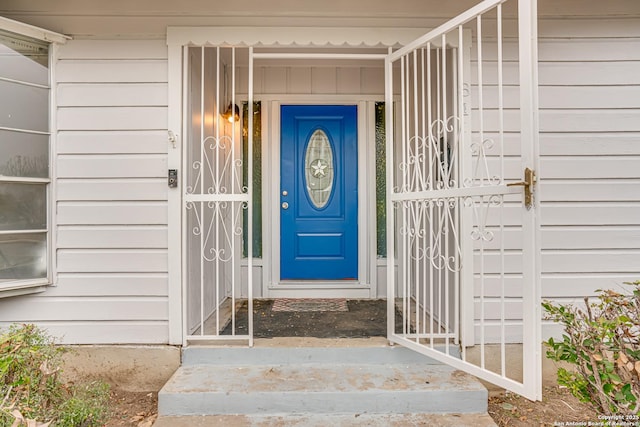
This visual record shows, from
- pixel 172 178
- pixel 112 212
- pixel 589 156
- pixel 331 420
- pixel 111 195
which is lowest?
pixel 331 420

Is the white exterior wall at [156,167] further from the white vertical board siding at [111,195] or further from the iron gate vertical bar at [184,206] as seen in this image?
the iron gate vertical bar at [184,206]

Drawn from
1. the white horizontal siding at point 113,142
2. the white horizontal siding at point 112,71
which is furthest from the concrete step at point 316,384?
the white horizontal siding at point 112,71

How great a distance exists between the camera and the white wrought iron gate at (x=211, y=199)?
2.46 m

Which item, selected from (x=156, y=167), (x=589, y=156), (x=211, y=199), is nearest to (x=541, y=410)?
(x=589, y=156)

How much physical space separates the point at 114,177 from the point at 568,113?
2.91m

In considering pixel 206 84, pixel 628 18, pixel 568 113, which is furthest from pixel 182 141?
pixel 628 18

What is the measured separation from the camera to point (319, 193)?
3.74m

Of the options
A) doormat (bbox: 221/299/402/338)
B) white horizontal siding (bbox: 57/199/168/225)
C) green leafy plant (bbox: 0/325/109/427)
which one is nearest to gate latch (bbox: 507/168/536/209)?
doormat (bbox: 221/299/402/338)

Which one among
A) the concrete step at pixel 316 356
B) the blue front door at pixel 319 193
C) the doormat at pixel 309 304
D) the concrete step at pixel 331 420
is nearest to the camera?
the concrete step at pixel 331 420

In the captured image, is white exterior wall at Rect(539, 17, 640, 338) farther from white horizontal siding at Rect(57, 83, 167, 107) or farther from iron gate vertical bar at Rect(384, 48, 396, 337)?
white horizontal siding at Rect(57, 83, 167, 107)

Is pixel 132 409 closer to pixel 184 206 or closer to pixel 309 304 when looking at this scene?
pixel 184 206

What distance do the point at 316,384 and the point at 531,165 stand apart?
5.08 ft

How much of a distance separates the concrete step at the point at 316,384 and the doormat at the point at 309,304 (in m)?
0.85

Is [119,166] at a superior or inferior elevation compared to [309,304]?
superior
